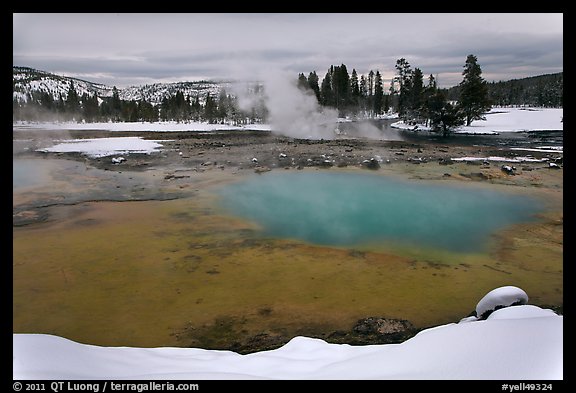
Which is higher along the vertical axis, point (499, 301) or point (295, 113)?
point (295, 113)

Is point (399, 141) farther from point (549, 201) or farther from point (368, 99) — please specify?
point (368, 99)

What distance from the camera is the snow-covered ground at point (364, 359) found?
11.4 ft

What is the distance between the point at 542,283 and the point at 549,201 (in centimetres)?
532

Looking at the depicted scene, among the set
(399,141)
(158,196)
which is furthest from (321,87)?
(158,196)

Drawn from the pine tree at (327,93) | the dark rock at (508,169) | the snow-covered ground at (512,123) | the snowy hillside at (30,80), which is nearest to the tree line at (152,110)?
the pine tree at (327,93)

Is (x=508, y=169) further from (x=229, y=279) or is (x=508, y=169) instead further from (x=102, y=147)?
(x=102, y=147)

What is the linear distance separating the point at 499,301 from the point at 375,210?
17.6 ft

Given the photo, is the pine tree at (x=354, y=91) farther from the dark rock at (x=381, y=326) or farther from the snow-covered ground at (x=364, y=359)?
the snow-covered ground at (x=364, y=359)

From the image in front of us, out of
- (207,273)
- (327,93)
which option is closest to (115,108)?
(327,93)

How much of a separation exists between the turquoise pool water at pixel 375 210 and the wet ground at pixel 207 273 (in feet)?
1.49

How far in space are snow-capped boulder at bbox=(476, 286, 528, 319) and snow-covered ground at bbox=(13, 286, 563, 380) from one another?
0.57m

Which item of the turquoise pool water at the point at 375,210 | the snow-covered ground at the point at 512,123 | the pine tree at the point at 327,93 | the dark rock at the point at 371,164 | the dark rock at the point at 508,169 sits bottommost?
the turquoise pool water at the point at 375,210

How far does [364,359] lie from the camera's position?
4.03 metres

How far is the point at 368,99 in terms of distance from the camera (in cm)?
4266
